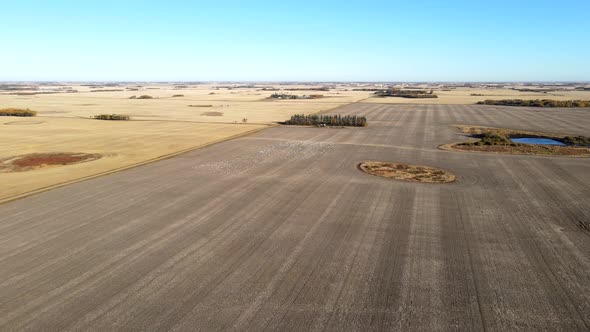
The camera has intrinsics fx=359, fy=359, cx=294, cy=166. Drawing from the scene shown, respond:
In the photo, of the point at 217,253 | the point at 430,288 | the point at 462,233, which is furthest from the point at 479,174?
the point at 217,253

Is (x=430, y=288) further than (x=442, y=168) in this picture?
No

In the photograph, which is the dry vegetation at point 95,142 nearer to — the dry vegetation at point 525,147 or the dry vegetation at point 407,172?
the dry vegetation at point 407,172

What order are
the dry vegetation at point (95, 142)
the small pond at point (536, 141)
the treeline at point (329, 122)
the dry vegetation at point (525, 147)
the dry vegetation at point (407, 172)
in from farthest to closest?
1. the treeline at point (329, 122)
2. the small pond at point (536, 141)
3. the dry vegetation at point (525, 147)
4. the dry vegetation at point (95, 142)
5. the dry vegetation at point (407, 172)

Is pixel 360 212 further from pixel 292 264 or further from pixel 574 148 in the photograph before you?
pixel 574 148

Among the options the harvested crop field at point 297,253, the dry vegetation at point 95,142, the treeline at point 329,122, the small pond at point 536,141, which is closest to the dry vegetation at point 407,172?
the harvested crop field at point 297,253

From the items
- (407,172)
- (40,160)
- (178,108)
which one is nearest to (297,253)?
(407,172)

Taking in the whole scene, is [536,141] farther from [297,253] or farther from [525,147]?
[297,253]
